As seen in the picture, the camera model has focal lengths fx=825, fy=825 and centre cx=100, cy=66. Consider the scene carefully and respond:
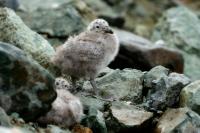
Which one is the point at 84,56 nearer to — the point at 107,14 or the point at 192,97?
the point at 192,97

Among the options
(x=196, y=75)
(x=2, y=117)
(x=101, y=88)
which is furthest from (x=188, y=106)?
(x=196, y=75)

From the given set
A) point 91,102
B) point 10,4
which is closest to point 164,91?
point 91,102

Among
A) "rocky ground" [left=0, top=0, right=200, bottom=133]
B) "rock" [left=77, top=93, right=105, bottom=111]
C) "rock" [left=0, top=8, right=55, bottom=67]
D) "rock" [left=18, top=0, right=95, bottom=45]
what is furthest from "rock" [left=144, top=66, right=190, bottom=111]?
"rock" [left=18, top=0, right=95, bottom=45]

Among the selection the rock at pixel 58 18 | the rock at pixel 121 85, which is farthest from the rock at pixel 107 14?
the rock at pixel 121 85

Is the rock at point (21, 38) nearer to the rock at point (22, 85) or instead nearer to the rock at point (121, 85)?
the rock at point (121, 85)

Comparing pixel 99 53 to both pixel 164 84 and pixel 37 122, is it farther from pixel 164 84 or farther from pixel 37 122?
pixel 37 122

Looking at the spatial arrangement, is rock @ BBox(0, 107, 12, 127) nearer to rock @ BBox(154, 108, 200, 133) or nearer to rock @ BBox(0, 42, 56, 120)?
rock @ BBox(0, 42, 56, 120)

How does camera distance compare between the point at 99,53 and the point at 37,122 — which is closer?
the point at 37,122
